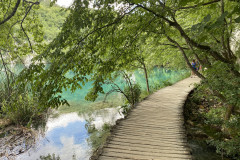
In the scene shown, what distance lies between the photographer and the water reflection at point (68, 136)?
19.3ft

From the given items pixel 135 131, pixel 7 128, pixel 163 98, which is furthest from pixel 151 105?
pixel 7 128

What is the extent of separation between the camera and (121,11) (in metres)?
2.88

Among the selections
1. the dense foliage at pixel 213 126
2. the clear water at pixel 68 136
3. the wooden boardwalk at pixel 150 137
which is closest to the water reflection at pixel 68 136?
the clear water at pixel 68 136

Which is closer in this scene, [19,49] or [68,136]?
[19,49]

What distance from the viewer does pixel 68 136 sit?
7.29 metres

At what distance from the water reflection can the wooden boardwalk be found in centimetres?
198

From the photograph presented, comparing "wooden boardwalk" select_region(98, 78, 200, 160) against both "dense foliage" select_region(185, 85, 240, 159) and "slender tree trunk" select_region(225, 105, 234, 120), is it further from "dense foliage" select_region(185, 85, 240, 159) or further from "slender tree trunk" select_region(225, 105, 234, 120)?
"slender tree trunk" select_region(225, 105, 234, 120)

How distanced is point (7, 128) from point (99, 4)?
7042 millimetres

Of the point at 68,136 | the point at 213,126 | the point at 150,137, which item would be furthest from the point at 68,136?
the point at 213,126

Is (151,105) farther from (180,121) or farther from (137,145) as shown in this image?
(137,145)

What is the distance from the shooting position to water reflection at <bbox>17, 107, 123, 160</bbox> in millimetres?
5887

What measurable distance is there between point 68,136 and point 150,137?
13.9ft

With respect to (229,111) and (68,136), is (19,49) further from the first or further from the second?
(229,111)

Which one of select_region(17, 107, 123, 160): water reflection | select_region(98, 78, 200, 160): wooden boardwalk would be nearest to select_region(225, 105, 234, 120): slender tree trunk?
select_region(98, 78, 200, 160): wooden boardwalk
